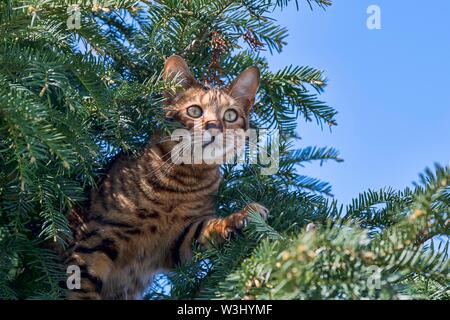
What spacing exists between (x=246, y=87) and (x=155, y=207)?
64 cm

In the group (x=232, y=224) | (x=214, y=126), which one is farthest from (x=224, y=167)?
(x=232, y=224)

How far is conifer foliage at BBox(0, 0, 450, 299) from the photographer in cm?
148

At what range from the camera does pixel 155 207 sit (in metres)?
3.01

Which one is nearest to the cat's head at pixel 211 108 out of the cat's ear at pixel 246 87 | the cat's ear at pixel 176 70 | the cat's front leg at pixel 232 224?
the cat's ear at pixel 246 87

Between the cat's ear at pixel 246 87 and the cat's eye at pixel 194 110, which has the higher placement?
the cat's eye at pixel 194 110

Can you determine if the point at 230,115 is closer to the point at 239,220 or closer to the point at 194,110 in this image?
the point at 194,110

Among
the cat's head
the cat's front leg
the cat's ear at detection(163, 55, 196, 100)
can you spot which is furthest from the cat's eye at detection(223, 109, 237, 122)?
the cat's front leg

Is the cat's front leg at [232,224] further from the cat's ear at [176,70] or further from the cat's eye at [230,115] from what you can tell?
the cat's eye at [230,115]

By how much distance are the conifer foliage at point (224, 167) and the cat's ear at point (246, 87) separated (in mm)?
44

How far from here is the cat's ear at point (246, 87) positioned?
261 centimetres

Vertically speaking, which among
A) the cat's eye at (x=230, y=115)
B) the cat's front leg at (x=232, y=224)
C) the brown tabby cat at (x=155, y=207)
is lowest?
the cat's front leg at (x=232, y=224)

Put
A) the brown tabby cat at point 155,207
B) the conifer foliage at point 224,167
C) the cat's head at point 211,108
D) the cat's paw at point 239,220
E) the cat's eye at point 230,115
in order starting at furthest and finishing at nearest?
the cat's eye at point 230,115, the cat's head at point 211,108, the brown tabby cat at point 155,207, the cat's paw at point 239,220, the conifer foliage at point 224,167

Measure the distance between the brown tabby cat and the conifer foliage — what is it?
0.47 feet

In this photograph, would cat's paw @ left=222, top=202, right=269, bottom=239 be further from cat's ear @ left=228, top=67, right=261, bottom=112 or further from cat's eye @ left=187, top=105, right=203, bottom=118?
cat's eye @ left=187, top=105, right=203, bottom=118
